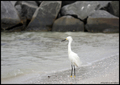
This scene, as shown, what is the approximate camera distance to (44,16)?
1614 centimetres

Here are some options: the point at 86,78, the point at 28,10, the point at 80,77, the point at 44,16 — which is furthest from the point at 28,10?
the point at 86,78

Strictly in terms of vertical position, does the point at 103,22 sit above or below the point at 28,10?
below

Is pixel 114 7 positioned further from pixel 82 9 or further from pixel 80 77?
pixel 80 77

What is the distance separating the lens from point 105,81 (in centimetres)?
413

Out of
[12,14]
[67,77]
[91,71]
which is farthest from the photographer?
[12,14]

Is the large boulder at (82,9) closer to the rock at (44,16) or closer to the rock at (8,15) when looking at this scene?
the rock at (44,16)

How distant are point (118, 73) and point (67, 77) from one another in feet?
4.10

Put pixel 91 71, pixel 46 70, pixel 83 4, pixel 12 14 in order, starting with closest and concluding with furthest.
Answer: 1. pixel 91 71
2. pixel 46 70
3. pixel 12 14
4. pixel 83 4

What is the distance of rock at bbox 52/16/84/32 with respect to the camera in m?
15.9

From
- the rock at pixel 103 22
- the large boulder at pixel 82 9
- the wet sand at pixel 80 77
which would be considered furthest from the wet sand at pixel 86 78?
the large boulder at pixel 82 9

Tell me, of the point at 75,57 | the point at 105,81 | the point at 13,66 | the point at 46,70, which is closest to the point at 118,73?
the point at 105,81

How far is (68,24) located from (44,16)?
2165 mm

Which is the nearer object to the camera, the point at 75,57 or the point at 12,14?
the point at 75,57

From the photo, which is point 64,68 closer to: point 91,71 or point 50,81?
point 91,71
